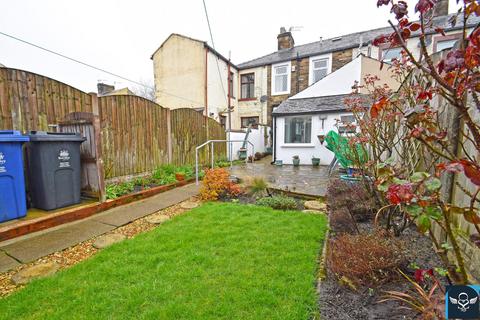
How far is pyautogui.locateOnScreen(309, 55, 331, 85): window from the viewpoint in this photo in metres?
12.7

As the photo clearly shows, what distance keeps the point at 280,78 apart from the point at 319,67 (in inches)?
91.8

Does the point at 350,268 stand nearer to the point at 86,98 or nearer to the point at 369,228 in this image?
the point at 369,228

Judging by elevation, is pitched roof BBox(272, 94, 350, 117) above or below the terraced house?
below

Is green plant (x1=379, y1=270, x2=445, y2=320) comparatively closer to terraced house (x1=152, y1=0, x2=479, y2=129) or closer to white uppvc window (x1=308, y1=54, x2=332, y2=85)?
terraced house (x1=152, y1=0, x2=479, y2=129)

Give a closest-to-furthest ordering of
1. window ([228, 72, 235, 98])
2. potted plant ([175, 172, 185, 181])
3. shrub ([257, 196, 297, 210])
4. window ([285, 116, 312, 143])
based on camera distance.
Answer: shrub ([257, 196, 297, 210]), potted plant ([175, 172, 185, 181]), window ([285, 116, 312, 143]), window ([228, 72, 235, 98])

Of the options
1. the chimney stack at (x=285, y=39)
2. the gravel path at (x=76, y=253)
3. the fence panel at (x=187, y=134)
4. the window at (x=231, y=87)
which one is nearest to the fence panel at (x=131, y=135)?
the fence panel at (x=187, y=134)

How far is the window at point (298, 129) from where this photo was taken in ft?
31.3

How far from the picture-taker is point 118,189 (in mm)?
4641

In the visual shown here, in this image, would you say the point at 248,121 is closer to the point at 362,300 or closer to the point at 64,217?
the point at 64,217

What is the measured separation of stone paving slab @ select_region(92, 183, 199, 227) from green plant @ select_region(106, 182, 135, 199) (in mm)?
345

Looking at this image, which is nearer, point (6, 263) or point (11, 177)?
point (6, 263)

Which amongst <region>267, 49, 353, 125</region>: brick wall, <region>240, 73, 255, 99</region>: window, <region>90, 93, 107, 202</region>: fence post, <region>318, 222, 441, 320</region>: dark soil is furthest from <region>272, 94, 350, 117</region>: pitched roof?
<region>318, 222, 441, 320</region>: dark soil

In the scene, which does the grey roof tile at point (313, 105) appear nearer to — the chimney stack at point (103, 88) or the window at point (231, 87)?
the window at point (231, 87)

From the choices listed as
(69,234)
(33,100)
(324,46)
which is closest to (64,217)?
(69,234)
